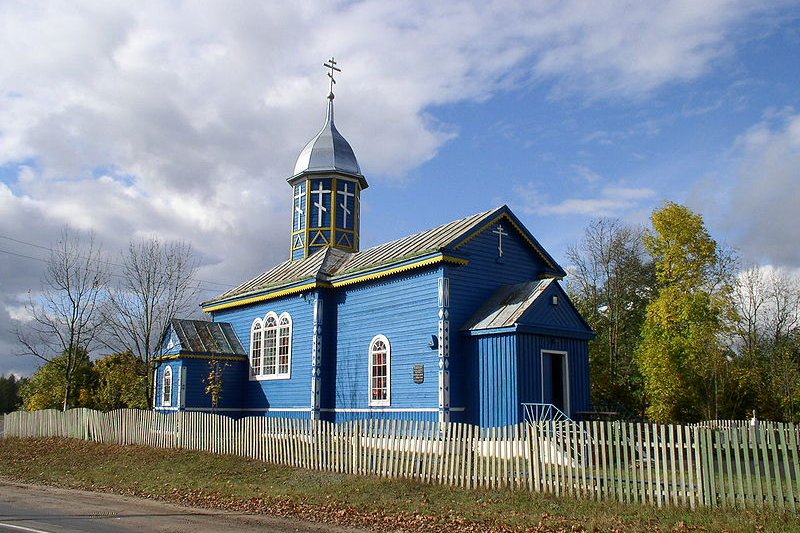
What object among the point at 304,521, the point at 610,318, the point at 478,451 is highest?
the point at 610,318

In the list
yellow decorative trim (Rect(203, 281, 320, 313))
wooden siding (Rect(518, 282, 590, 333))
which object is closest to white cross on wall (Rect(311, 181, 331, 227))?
yellow decorative trim (Rect(203, 281, 320, 313))

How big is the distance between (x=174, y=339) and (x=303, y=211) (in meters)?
7.76

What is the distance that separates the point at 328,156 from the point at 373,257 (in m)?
8.49

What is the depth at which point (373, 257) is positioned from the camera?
22969 millimetres

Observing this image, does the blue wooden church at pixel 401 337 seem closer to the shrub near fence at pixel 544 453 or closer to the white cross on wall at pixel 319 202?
the white cross on wall at pixel 319 202

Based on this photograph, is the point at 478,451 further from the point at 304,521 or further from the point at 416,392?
the point at 416,392

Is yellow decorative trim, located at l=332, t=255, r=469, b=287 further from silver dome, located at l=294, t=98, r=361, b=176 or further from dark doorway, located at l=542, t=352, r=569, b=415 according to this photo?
Answer: silver dome, located at l=294, t=98, r=361, b=176

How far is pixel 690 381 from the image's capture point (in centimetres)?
2994

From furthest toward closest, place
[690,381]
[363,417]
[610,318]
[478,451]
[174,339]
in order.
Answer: [610,318] → [690,381] → [174,339] → [363,417] → [478,451]

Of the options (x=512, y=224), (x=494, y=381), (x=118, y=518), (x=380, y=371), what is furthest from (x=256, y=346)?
(x=118, y=518)

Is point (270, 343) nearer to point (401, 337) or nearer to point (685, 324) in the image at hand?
point (401, 337)

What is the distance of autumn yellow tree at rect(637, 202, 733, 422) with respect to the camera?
29.6 m

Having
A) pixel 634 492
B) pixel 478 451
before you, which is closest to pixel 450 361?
pixel 478 451

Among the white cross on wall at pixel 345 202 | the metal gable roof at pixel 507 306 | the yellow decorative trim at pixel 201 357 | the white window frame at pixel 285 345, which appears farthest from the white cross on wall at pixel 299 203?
the metal gable roof at pixel 507 306
